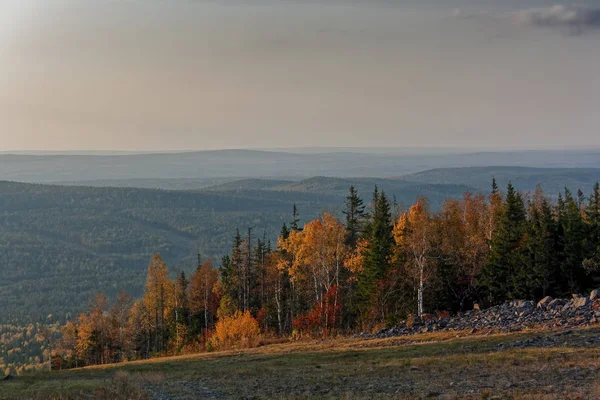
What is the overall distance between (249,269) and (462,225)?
24.9m

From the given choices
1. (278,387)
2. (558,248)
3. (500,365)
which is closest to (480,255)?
(558,248)

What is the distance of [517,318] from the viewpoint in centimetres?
3822

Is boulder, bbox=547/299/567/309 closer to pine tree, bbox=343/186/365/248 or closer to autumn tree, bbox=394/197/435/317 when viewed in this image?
autumn tree, bbox=394/197/435/317

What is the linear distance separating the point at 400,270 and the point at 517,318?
15365mm

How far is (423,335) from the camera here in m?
38.3

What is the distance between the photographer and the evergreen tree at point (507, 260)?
46.3 m

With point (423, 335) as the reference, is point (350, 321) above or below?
below

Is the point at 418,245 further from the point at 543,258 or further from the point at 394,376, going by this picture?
the point at 394,376

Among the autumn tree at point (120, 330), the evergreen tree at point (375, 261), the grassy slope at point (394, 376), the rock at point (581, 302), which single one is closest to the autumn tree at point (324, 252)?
the evergreen tree at point (375, 261)

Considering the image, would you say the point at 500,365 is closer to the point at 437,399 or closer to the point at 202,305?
the point at 437,399

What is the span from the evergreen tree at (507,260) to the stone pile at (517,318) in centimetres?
283

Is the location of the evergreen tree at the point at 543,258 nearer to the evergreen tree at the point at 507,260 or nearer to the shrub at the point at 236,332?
the evergreen tree at the point at 507,260

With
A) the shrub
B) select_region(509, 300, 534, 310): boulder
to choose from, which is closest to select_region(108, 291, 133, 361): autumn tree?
the shrub

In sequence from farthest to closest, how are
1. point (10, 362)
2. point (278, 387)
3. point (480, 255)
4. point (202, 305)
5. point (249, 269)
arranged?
point (10, 362)
point (202, 305)
point (249, 269)
point (480, 255)
point (278, 387)
